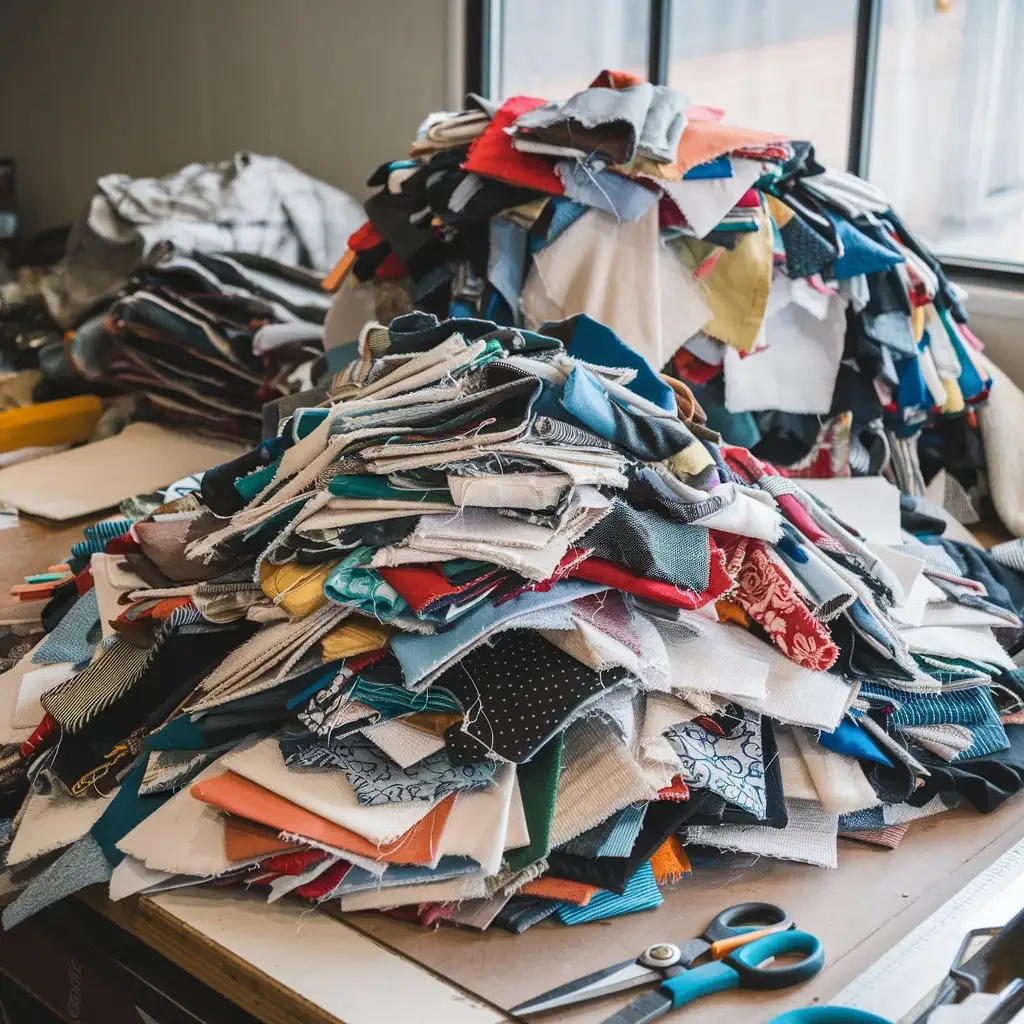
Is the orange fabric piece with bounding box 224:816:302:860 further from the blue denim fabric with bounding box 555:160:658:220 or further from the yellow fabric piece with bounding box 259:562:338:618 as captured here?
the blue denim fabric with bounding box 555:160:658:220

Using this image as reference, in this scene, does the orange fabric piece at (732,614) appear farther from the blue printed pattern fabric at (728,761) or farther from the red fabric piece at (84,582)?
the red fabric piece at (84,582)

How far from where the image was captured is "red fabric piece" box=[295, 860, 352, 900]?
89 cm

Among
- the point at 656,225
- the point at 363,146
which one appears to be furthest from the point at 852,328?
the point at 363,146

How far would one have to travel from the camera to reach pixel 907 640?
1101mm

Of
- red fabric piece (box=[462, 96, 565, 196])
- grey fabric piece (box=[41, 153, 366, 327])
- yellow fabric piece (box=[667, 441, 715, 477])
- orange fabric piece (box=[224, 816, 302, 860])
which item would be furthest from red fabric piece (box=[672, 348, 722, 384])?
grey fabric piece (box=[41, 153, 366, 327])

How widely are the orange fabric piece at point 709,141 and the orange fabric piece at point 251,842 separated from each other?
96 centimetres

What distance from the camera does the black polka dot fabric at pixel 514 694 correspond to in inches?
34.1

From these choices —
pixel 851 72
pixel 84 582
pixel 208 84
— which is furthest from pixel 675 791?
pixel 208 84

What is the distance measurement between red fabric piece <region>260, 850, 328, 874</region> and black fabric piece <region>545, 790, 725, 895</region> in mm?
173

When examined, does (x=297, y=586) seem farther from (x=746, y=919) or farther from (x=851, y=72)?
(x=851, y=72)

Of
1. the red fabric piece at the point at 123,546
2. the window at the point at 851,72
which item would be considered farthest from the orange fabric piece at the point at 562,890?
the window at the point at 851,72

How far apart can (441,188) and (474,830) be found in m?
Result: 0.98

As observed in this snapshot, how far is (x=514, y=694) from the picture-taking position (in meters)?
0.89

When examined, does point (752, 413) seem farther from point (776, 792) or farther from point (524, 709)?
point (524, 709)
